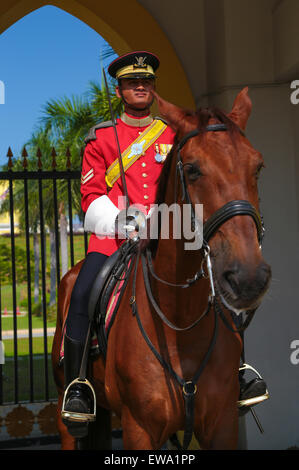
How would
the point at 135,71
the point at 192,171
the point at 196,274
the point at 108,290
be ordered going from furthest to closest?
1. the point at 135,71
2. the point at 108,290
3. the point at 196,274
4. the point at 192,171

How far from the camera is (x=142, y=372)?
3.07 metres

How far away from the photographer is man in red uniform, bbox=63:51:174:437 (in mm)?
3691

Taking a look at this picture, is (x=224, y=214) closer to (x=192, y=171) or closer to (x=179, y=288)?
(x=192, y=171)

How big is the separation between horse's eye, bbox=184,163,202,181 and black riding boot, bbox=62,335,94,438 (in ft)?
5.49

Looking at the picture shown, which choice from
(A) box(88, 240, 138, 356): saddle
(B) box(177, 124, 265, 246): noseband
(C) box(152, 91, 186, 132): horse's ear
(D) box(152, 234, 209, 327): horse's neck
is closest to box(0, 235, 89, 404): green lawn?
(A) box(88, 240, 138, 356): saddle

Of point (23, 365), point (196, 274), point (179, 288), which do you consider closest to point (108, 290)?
point (179, 288)

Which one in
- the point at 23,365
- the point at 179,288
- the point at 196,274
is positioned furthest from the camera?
the point at 23,365

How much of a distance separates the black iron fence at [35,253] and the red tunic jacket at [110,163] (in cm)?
250

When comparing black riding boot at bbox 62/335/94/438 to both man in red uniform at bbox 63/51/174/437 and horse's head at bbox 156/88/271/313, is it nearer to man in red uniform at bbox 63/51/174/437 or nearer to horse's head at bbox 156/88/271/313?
man in red uniform at bbox 63/51/174/437

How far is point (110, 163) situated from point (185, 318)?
4.11ft

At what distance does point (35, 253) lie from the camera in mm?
23875

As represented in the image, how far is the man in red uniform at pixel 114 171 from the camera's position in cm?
369

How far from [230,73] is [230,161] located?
369cm

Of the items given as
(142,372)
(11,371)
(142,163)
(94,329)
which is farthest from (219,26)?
(11,371)
